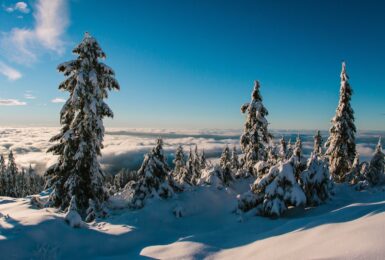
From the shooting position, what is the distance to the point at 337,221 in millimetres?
9125

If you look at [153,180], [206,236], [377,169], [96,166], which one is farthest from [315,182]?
[96,166]

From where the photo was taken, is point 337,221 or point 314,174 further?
point 314,174

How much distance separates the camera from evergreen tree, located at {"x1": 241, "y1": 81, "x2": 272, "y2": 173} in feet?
95.1

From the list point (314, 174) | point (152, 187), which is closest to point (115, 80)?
point (152, 187)

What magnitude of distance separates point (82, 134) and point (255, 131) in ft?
58.0

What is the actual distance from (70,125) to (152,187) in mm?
6507

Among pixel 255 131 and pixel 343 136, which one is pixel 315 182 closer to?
pixel 255 131

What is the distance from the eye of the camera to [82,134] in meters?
17.6

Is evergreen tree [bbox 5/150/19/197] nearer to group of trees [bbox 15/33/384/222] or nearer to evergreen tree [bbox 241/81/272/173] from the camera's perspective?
group of trees [bbox 15/33/384/222]

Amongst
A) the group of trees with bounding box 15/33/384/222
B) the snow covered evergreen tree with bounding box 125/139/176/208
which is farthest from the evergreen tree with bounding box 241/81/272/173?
the snow covered evergreen tree with bounding box 125/139/176/208

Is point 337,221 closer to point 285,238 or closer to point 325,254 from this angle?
point 285,238

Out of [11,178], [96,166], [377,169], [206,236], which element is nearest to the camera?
[206,236]

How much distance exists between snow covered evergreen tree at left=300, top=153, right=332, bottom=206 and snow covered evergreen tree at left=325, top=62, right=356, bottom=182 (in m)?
15.0

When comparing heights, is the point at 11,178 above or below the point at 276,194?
below
